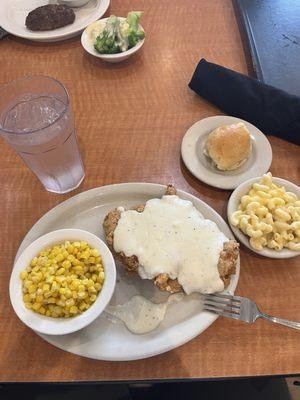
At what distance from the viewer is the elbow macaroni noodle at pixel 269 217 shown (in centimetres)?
101

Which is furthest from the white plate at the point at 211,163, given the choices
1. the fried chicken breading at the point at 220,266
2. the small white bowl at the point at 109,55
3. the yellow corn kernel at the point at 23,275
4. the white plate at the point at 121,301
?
the yellow corn kernel at the point at 23,275

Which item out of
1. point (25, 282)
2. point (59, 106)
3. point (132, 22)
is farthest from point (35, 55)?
point (25, 282)

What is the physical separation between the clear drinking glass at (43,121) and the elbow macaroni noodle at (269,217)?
1.95ft

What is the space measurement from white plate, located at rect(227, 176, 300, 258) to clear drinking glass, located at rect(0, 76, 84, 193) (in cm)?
57

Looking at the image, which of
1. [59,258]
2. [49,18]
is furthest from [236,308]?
[49,18]

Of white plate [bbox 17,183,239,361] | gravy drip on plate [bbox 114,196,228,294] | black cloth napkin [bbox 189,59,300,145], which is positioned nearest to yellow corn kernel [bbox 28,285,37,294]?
white plate [bbox 17,183,239,361]

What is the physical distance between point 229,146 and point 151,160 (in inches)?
11.8

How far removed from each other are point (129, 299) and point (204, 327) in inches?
9.3

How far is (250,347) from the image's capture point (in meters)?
0.92

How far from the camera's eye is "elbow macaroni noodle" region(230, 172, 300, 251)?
1.01 metres

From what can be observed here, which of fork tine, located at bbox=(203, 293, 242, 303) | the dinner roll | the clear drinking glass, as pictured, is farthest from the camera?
the dinner roll

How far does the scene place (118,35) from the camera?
5.01ft

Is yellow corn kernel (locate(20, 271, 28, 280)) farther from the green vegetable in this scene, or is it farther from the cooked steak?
the cooked steak

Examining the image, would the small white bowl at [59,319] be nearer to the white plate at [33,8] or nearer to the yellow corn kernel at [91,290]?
the yellow corn kernel at [91,290]
